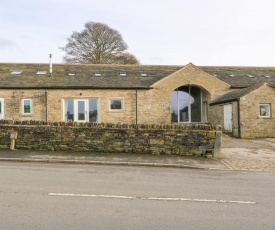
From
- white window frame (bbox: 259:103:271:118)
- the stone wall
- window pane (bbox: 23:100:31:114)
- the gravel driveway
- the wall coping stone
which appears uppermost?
window pane (bbox: 23:100:31:114)

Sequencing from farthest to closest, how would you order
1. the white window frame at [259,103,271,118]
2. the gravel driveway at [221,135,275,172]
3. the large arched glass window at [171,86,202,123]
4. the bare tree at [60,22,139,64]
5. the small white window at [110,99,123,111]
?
the bare tree at [60,22,139,64]
the large arched glass window at [171,86,202,123]
the small white window at [110,99,123,111]
the white window frame at [259,103,271,118]
the gravel driveway at [221,135,275,172]

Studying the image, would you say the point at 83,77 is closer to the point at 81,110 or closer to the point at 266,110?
the point at 81,110

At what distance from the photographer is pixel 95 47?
40.9 m

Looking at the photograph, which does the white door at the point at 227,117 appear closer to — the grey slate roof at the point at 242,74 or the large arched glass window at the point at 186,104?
the grey slate roof at the point at 242,74

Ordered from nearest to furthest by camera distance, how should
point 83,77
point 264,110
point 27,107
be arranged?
1. point 264,110
2. point 27,107
3. point 83,77

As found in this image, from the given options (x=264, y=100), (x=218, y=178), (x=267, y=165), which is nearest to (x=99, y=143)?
(x=218, y=178)

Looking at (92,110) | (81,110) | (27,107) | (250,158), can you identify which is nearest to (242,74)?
(92,110)

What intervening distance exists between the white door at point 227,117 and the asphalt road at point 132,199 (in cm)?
1292

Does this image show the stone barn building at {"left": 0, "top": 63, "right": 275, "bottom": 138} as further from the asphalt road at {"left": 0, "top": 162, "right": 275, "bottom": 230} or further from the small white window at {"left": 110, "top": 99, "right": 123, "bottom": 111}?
the asphalt road at {"left": 0, "top": 162, "right": 275, "bottom": 230}

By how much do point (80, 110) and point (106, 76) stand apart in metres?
4.01

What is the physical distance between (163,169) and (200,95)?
18.7 meters

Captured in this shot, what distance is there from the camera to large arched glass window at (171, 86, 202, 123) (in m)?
27.2

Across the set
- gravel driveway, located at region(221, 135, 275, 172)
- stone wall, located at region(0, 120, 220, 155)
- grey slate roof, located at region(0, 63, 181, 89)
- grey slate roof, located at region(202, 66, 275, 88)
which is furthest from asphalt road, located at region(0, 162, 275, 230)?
grey slate roof, located at region(202, 66, 275, 88)

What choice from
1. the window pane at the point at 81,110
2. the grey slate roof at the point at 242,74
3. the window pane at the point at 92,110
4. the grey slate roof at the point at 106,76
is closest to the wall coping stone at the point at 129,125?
the grey slate roof at the point at 106,76
